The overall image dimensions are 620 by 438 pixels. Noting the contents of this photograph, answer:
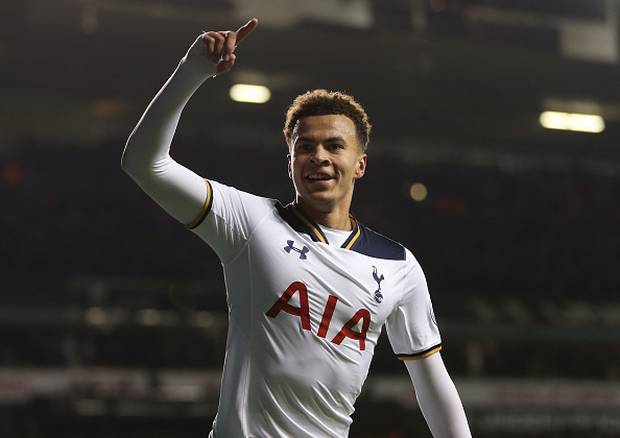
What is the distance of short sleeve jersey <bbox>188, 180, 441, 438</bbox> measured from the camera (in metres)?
3.09

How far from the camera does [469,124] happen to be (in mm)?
21109

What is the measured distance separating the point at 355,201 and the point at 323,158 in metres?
15.5

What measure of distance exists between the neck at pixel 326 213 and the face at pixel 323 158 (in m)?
0.02

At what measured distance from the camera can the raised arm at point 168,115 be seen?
2822mm

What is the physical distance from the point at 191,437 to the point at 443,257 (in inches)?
282

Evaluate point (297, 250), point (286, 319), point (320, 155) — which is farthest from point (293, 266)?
point (320, 155)

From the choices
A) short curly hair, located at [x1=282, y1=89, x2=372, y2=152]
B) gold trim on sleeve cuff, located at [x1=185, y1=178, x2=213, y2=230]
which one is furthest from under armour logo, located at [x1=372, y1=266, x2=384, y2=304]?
gold trim on sleeve cuff, located at [x1=185, y1=178, x2=213, y2=230]

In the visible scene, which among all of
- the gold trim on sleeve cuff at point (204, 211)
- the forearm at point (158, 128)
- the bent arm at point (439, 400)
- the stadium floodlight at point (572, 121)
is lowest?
the bent arm at point (439, 400)

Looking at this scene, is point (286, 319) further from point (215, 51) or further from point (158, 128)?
point (215, 51)

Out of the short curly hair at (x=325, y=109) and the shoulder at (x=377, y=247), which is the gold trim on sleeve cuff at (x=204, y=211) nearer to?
the short curly hair at (x=325, y=109)

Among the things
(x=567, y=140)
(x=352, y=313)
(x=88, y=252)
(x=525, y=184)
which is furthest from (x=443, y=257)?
(x=352, y=313)

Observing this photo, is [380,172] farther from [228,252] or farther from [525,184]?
[228,252]

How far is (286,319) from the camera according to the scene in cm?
312

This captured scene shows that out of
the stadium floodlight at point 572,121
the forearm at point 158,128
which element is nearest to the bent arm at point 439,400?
the forearm at point 158,128
